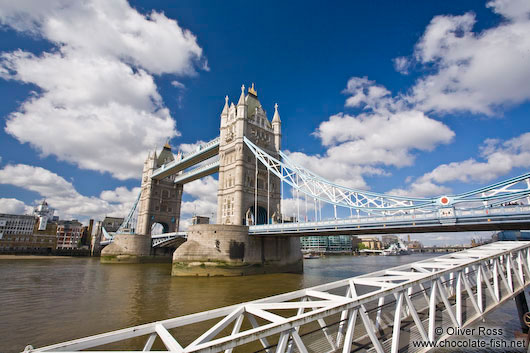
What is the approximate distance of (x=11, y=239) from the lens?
7294 cm

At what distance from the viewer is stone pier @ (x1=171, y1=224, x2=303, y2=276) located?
88.3 feet

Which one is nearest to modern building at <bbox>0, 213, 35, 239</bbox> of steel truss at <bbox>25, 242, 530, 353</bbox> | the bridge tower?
the bridge tower

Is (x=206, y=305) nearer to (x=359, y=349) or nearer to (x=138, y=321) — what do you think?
(x=138, y=321)

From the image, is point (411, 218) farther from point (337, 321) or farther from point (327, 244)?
point (327, 244)

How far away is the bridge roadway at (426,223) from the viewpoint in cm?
1577

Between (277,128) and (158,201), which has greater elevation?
(277,128)

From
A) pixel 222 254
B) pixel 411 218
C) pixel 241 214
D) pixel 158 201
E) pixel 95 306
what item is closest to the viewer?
pixel 95 306

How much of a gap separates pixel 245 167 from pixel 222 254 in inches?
518

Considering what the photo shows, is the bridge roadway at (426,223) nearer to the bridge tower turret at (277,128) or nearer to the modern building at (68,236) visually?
the bridge tower turret at (277,128)

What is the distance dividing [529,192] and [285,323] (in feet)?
58.5

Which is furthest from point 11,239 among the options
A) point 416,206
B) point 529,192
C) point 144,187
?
point 529,192

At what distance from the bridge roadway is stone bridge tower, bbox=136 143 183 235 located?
39843mm

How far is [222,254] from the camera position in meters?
27.5

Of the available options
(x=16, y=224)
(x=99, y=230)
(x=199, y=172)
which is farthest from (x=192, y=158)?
(x=16, y=224)
